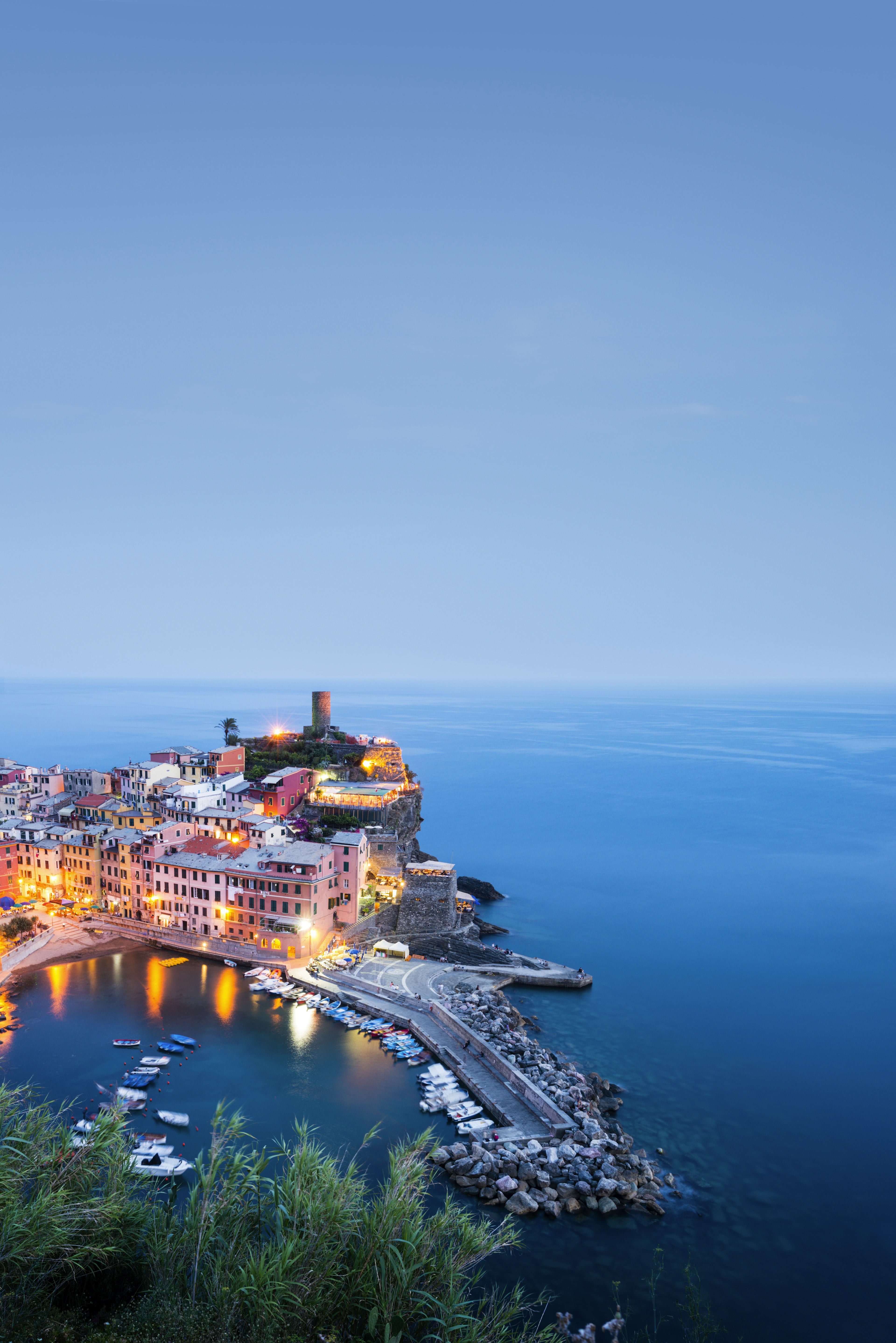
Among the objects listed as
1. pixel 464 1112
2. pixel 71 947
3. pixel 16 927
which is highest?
pixel 16 927

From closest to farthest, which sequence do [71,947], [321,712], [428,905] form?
[71,947], [428,905], [321,712]

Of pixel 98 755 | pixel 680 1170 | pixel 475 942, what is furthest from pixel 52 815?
pixel 98 755

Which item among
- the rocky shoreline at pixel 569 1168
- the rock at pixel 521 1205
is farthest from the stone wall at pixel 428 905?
the rock at pixel 521 1205

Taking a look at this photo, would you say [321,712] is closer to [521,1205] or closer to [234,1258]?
[521,1205]

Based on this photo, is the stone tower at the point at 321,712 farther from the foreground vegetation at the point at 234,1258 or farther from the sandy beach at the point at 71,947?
the foreground vegetation at the point at 234,1258

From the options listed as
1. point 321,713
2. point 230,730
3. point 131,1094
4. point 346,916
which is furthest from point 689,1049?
point 230,730

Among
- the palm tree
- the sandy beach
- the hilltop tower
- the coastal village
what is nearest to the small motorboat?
the coastal village
